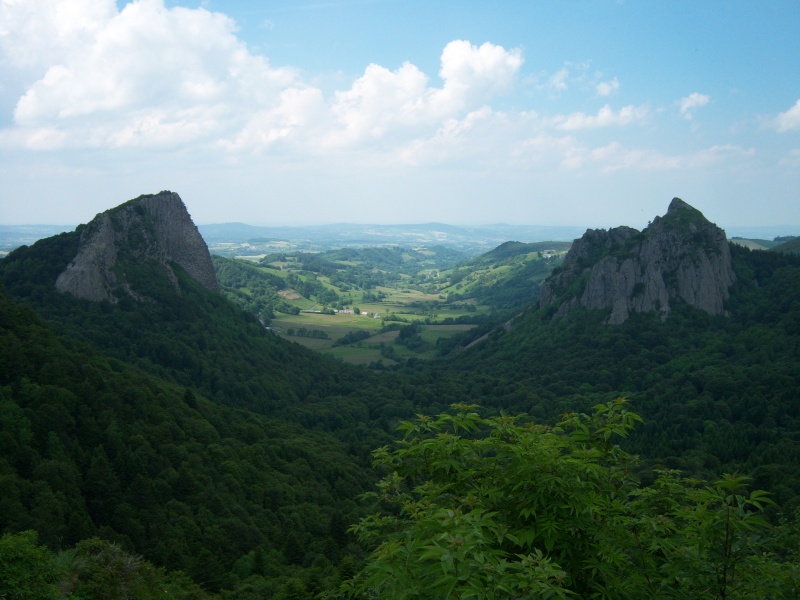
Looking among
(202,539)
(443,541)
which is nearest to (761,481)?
(202,539)

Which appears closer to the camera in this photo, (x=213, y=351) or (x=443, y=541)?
(x=443, y=541)

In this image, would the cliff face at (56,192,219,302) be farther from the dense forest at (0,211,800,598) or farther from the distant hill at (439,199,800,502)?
the distant hill at (439,199,800,502)

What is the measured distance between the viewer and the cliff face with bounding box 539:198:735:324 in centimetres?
13062

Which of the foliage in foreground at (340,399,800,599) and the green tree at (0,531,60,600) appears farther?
the green tree at (0,531,60,600)

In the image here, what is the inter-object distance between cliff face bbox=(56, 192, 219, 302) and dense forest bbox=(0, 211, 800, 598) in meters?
3.29

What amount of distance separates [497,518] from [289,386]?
10742 cm

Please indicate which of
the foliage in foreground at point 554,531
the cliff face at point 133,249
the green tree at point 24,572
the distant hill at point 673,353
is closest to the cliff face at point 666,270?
the distant hill at point 673,353

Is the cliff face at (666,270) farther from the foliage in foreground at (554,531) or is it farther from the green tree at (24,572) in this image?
the foliage in foreground at (554,531)

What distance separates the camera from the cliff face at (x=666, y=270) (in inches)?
5143

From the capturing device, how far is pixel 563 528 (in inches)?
411

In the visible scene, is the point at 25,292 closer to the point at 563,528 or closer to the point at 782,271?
the point at 563,528

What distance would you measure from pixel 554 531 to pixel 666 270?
457 ft

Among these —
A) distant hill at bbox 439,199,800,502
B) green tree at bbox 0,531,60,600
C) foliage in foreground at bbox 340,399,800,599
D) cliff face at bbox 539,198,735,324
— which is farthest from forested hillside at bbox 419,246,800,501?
foliage in foreground at bbox 340,399,800,599

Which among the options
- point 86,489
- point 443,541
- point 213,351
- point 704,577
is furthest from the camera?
point 213,351
